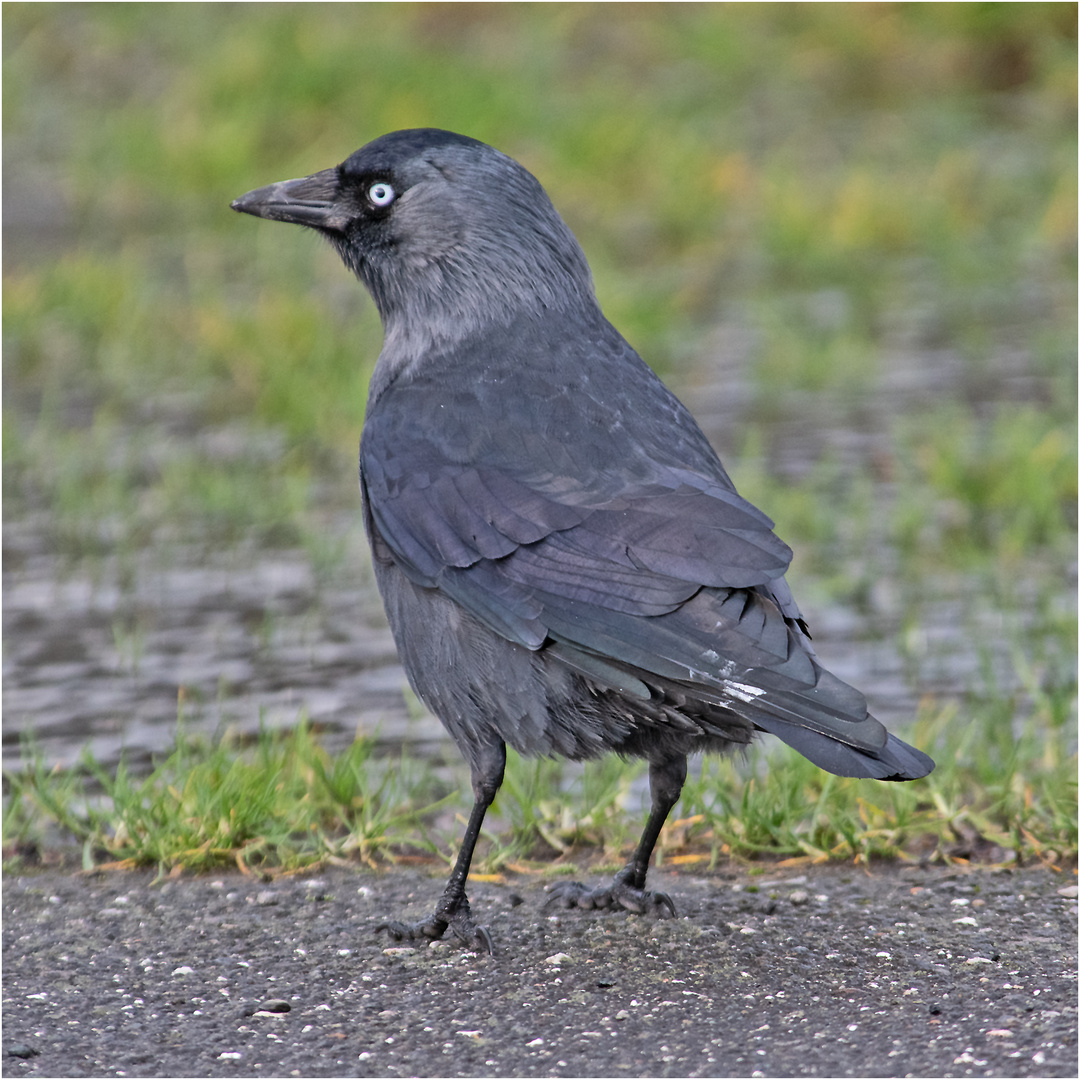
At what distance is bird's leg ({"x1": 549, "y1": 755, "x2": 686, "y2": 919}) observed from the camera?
13.9 ft

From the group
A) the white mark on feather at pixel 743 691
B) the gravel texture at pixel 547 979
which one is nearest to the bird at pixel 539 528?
the white mark on feather at pixel 743 691

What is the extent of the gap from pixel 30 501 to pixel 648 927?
4019 mm

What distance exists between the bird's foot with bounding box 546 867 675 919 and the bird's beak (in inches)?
71.3

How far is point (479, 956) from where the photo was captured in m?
4.06

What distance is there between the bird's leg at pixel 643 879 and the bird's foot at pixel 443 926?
29cm

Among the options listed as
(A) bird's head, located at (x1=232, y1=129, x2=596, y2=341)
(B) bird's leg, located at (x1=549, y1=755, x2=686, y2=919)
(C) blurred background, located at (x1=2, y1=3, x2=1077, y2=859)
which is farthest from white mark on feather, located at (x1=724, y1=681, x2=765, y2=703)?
(C) blurred background, located at (x1=2, y1=3, x2=1077, y2=859)

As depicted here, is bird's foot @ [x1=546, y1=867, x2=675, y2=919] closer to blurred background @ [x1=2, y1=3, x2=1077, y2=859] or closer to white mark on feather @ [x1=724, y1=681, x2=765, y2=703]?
white mark on feather @ [x1=724, y1=681, x2=765, y2=703]

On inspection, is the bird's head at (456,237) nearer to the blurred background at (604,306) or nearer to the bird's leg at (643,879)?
the bird's leg at (643,879)

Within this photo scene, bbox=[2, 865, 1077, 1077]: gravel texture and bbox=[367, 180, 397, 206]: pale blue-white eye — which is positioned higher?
bbox=[367, 180, 397, 206]: pale blue-white eye

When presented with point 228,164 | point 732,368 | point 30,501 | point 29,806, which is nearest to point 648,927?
point 29,806

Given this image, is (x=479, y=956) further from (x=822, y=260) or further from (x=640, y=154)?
(x=640, y=154)

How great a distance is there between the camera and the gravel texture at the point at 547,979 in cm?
351

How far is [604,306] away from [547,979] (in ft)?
18.7

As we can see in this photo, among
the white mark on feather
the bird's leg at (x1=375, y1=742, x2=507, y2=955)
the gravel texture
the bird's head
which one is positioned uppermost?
the bird's head
